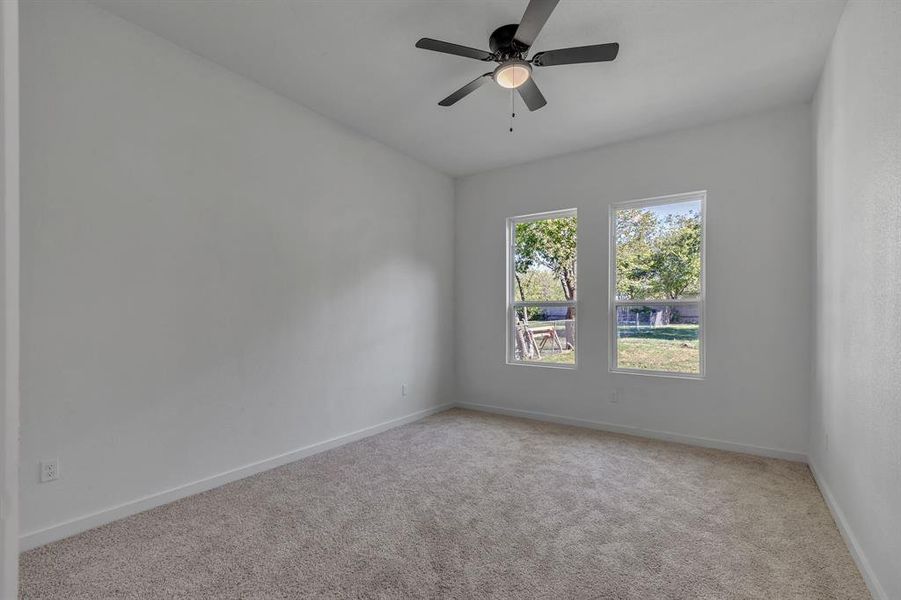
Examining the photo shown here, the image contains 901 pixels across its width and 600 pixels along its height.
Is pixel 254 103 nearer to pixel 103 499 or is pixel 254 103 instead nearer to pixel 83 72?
pixel 83 72

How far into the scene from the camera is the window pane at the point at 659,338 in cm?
397

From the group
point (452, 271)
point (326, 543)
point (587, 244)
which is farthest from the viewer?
point (452, 271)

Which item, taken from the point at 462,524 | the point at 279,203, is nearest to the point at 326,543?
the point at 462,524

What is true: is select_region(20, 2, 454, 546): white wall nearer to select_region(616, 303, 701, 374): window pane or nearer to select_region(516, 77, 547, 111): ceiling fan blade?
select_region(516, 77, 547, 111): ceiling fan blade

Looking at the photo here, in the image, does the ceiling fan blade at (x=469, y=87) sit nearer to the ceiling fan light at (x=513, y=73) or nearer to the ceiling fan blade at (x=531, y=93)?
the ceiling fan light at (x=513, y=73)

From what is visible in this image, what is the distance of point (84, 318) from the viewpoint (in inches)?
95.1

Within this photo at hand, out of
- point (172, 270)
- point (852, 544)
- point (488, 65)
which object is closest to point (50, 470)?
point (172, 270)

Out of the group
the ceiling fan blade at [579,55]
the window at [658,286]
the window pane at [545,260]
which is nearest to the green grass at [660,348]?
the window at [658,286]

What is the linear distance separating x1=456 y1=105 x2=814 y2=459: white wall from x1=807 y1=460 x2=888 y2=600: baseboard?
0.82 metres

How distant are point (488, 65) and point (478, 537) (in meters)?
2.82

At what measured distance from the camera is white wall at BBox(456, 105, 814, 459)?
3.50m

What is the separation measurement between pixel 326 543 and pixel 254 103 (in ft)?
9.51

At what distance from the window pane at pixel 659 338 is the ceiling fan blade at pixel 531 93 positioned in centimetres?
219

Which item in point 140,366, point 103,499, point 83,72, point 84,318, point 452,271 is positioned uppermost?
point 83,72
